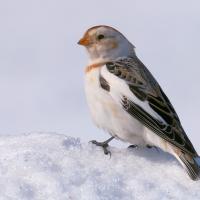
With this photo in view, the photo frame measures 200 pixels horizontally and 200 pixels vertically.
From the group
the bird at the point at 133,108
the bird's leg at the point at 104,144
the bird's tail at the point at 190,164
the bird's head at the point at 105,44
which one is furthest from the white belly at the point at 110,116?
the bird's tail at the point at 190,164

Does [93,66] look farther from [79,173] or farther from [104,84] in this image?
[79,173]

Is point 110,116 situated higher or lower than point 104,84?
lower

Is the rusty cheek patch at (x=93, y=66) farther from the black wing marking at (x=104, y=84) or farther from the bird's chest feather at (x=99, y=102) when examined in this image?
the black wing marking at (x=104, y=84)

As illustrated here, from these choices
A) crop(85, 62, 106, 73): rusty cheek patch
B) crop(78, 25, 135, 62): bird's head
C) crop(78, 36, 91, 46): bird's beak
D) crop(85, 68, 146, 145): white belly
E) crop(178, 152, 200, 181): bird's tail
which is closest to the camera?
crop(178, 152, 200, 181): bird's tail

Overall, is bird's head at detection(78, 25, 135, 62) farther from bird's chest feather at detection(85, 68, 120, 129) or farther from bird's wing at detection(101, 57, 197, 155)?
bird's chest feather at detection(85, 68, 120, 129)

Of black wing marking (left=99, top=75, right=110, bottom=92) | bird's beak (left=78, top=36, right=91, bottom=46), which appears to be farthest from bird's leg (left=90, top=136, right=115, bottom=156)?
bird's beak (left=78, top=36, right=91, bottom=46)

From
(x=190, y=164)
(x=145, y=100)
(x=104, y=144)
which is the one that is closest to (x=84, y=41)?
(x=145, y=100)
